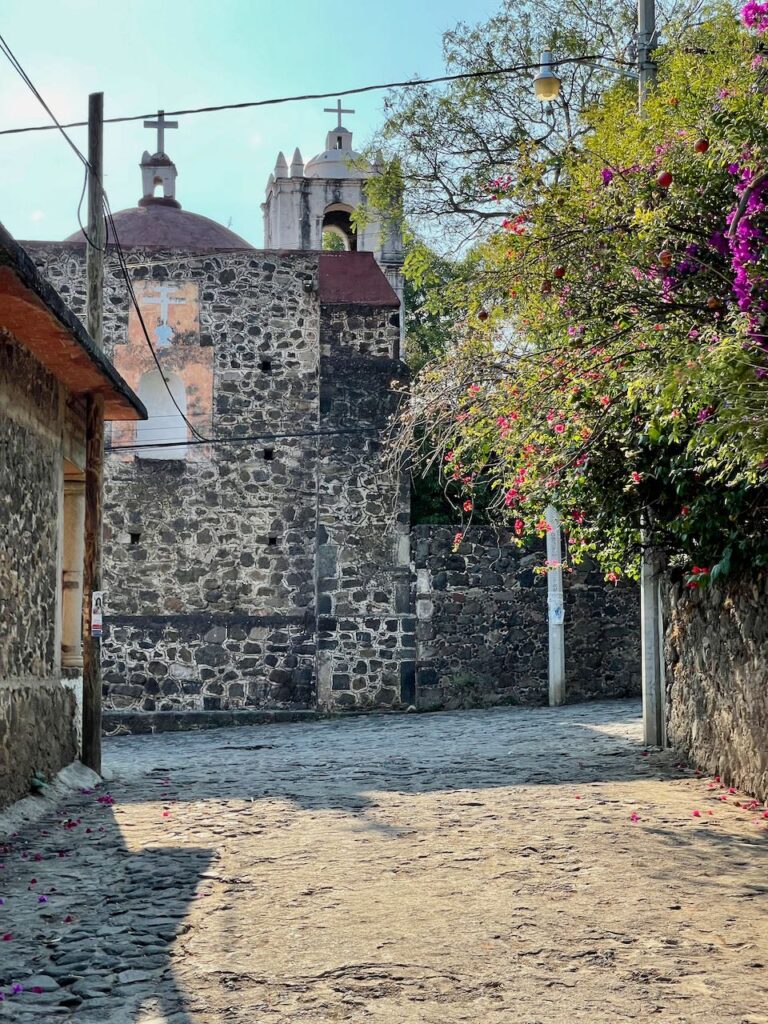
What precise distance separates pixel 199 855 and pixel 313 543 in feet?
35.5

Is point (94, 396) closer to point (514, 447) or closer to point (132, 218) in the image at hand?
point (514, 447)

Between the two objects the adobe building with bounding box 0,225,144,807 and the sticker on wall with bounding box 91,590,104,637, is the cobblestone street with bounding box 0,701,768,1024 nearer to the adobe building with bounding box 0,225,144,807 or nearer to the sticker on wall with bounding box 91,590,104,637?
the adobe building with bounding box 0,225,144,807

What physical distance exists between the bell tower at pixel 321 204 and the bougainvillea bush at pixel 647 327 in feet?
66.4

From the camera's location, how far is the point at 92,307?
35.2 feet

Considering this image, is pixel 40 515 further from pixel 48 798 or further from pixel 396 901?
pixel 396 901

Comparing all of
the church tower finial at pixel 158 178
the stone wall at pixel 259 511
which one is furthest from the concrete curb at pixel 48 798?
the church tower finial at pixel 158 178

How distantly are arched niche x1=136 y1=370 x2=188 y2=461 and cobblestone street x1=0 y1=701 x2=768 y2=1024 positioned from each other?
320 inches

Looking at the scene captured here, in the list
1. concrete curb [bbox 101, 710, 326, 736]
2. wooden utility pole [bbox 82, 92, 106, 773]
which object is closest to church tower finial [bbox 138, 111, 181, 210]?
concrete curb [bbox 101, 710, 326, 736]

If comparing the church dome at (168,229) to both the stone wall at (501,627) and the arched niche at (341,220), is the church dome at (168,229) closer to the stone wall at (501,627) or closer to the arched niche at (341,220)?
the stone wall at (501,627)

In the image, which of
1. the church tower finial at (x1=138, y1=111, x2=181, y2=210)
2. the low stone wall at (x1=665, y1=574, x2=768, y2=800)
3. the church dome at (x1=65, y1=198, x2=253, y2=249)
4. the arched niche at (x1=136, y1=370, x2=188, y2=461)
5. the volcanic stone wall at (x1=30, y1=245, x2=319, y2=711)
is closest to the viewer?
the low stone wall at (x1=665, y1=574, x2=768, y2=800)

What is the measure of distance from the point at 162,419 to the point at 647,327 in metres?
11.5

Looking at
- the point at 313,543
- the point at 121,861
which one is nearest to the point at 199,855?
the point at 121,861

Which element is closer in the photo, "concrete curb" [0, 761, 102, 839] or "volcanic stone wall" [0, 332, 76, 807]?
"concrete curb" [0, 761, 102, 839]

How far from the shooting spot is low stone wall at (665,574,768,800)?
784 centimetres
